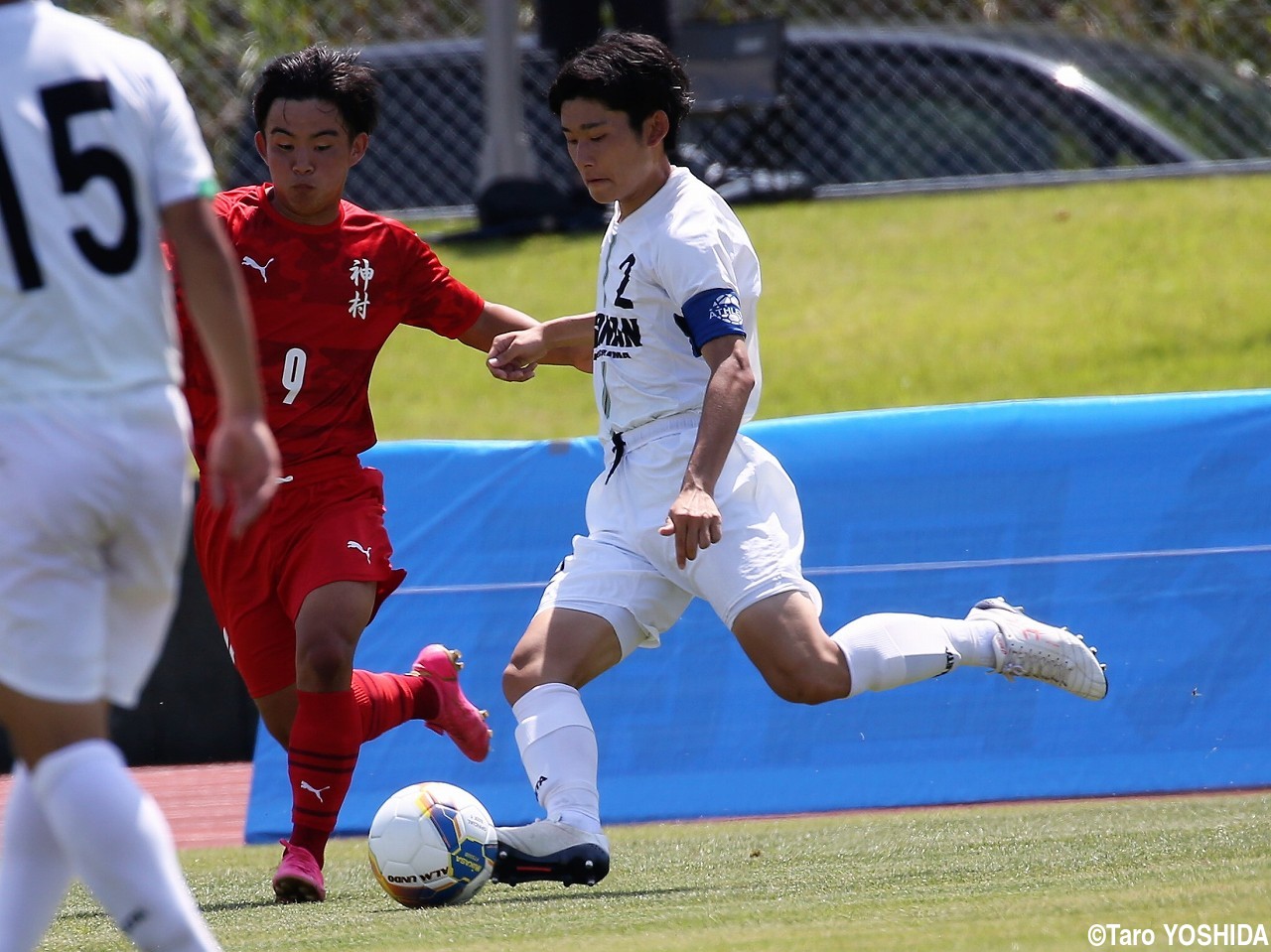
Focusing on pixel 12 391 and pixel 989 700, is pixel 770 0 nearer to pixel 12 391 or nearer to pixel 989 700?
pixel 989 700

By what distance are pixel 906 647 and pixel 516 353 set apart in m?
1.27

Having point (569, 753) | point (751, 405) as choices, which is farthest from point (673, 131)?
point (569, 753)

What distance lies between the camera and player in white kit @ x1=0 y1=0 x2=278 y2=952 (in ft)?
9.07

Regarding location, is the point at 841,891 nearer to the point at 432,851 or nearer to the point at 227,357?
the point at 432,851

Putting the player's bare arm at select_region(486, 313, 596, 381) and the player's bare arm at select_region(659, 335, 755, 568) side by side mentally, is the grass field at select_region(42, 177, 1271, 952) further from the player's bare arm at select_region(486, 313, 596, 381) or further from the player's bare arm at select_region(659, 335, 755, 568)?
the player's bare arm at select_region(486, 313, 596, 381)

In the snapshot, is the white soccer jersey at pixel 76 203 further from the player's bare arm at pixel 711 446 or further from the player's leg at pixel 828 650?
the player's leg at pixel 828 650

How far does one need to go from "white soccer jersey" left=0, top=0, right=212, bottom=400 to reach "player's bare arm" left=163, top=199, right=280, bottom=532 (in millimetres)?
57

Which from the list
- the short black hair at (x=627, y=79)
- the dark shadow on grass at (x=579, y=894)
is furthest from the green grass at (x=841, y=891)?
the short black hair at (x=627, y=79)

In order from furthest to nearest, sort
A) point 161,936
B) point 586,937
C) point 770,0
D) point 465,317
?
1. point 770,0
2. point 465,317
3. point 586,937
4. point 161,936

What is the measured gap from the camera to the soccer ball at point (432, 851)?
448 cm

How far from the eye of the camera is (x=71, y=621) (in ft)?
9.21

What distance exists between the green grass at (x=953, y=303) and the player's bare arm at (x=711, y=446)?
515 centimetres

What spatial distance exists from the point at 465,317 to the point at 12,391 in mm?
2598
